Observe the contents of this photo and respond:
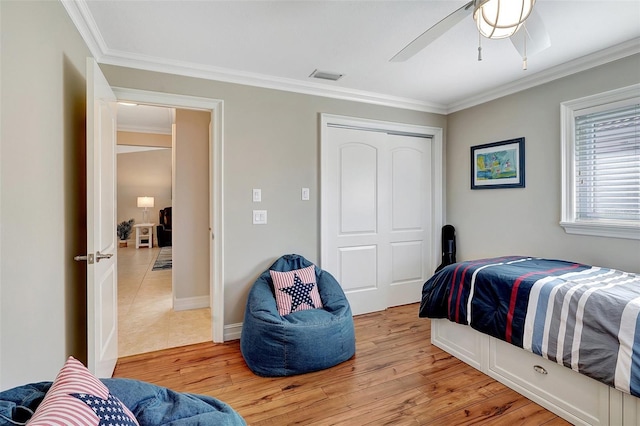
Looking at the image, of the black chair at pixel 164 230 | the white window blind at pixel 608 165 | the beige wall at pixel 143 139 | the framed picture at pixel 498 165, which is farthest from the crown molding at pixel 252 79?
the black chair at pixel 164 230

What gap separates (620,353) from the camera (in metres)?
1.55

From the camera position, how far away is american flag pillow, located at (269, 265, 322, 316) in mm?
2621

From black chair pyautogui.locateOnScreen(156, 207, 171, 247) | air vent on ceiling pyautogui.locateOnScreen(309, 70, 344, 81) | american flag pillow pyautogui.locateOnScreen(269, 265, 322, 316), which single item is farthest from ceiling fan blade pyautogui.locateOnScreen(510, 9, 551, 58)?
black chair pyautogui.locateOnScreen(156, 207, 171, 247)

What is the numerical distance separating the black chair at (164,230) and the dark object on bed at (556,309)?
7.79 m

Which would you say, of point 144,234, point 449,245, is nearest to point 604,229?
point 449,245

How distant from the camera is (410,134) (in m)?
3.81

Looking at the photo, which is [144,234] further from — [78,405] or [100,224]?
[78,405]

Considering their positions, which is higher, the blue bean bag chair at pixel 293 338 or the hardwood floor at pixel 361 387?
the blue bean bag chair at pixel 293 338

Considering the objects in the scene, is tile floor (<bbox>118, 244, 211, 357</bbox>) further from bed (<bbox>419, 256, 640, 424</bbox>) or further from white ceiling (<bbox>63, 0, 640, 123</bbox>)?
white ceiling (<bbox>63, 0, 640, 123</bbox>)

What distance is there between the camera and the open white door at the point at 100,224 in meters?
1.76

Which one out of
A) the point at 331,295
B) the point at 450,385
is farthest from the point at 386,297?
the point at 450,385

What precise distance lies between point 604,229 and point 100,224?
361 centimetres

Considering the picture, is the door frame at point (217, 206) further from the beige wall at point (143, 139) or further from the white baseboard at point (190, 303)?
the beige wall at point (143, 139)

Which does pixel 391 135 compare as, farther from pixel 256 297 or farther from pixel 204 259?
pixel 204 259
